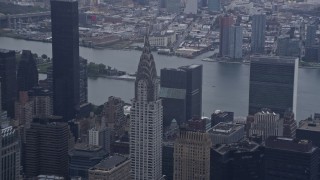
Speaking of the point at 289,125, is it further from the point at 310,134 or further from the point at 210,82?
the point at 210,82

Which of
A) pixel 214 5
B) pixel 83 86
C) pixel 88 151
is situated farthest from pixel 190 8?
pixel 88 151

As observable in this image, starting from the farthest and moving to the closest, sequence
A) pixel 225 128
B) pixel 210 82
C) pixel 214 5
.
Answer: pixel 214 5, pixel 210 82, pixel 225 128

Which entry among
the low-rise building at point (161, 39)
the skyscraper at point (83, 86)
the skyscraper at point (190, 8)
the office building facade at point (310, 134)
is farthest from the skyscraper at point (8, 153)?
the skyscraper at point (190, 8)

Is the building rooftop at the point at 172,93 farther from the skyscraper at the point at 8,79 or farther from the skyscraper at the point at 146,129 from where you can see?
the skyscraper at the point at 146,129

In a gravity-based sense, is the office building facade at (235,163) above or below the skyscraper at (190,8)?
below

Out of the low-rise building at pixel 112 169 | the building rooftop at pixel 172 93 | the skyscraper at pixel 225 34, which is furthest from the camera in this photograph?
the skyscraper at pixel 225 34
